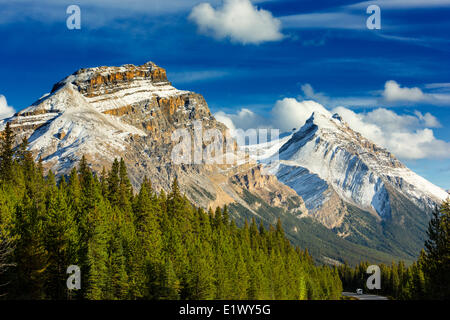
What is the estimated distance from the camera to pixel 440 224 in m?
91.9

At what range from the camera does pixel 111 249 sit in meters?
96.3

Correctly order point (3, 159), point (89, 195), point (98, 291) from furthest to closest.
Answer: point (3, 159) → point (89, 195) → point (98, 291)

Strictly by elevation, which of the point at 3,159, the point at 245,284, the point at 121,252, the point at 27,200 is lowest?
the point at 245,284

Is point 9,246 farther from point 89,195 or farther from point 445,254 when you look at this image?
point 445,254

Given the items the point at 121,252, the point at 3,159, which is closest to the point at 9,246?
the point at 121,252

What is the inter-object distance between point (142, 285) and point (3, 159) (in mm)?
60703

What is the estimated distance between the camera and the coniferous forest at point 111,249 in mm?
81625

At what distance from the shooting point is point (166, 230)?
124500mm

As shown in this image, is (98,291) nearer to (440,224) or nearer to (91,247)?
(91,247)

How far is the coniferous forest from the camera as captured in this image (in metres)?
81.6

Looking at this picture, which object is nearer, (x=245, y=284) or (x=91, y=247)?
(x=91, y=247)
